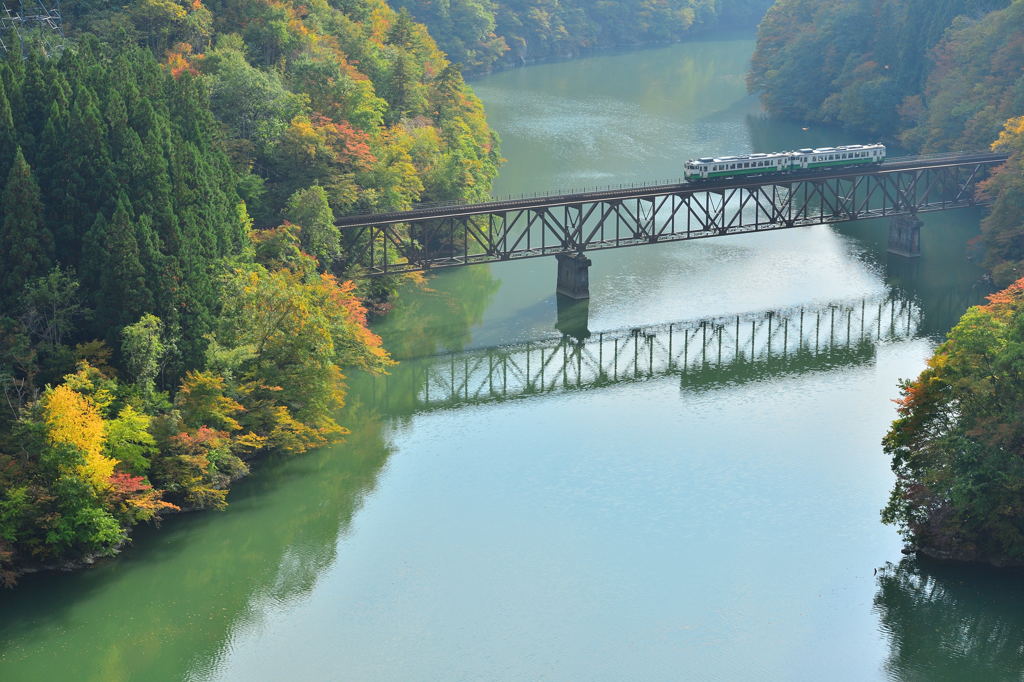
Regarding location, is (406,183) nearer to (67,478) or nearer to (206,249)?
(206,249)

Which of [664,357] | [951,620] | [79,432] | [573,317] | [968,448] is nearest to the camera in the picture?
[951,620]

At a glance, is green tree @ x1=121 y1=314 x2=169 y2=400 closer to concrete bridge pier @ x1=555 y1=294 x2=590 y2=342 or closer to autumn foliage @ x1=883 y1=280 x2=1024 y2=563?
autumn foliage @ x1=883 y1=280 x2=1024 y2=563

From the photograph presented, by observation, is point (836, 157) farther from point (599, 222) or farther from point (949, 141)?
point (949, 141)

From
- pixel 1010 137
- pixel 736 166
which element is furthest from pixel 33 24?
pixel 1010 137

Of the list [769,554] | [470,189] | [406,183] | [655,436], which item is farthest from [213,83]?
[769,554]

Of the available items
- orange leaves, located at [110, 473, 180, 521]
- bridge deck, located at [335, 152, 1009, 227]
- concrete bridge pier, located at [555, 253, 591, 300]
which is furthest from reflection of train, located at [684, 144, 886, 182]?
orange leaves, located at [110, 473, 180, 521]

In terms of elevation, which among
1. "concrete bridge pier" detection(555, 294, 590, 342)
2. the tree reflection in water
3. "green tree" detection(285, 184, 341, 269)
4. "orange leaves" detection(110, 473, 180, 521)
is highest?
"green tree" detection(285, 184, 341, 269)

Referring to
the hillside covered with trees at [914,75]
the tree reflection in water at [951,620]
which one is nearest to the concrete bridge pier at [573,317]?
the hillside covered with trees at [914,75]
